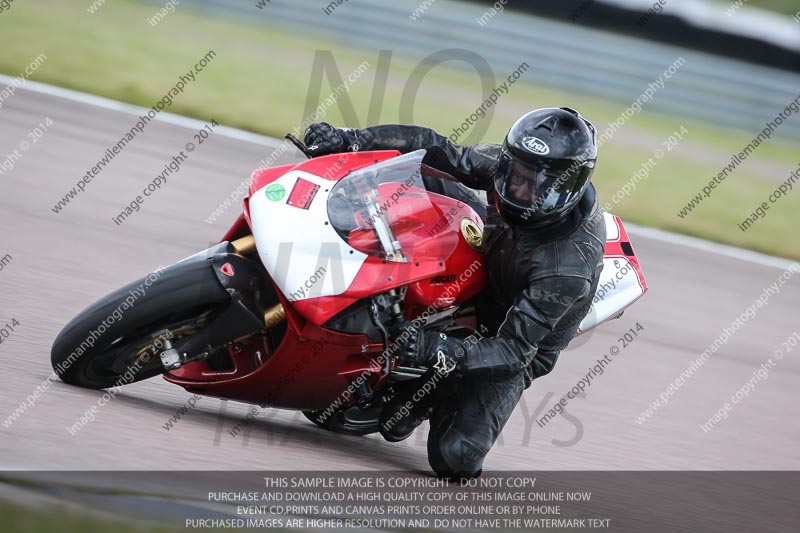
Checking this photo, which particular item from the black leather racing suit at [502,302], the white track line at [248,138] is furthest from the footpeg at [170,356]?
the white track line at [248,138]

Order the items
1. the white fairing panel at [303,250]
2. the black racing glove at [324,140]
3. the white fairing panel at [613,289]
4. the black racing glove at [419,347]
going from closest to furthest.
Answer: the white fairing panel at [303,250]
the black racing glove at [419,347]
the black racing glove at [324,140]
the white fairing panel at [613,289]

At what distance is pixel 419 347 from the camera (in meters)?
3.96

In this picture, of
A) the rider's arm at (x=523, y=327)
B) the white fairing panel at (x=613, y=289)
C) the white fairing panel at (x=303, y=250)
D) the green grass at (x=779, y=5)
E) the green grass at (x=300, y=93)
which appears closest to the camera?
the white fairing panel at (x=303, y=250)

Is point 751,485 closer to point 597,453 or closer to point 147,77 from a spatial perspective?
point 597,453

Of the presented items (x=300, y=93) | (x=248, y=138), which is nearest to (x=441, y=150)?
(x=248, y=138)

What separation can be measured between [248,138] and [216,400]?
6.40 meters

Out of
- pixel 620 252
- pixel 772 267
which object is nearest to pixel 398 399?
pixel 620 252

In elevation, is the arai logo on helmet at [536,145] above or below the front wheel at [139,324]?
above

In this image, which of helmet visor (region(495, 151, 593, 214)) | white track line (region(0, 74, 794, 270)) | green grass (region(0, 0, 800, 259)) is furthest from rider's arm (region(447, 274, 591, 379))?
green grass (region(0, 0, 800, 259))

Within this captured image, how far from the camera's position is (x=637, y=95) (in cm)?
1402

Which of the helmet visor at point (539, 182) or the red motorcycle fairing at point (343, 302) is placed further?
the helmet visor at point (539, 182)

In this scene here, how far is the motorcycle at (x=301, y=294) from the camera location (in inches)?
152

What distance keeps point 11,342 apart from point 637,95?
10.8m

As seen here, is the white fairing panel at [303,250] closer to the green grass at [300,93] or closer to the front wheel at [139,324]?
the front wheel at [139,324]
